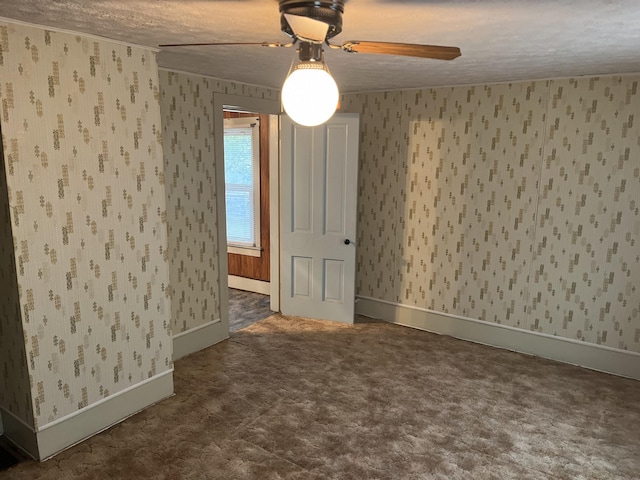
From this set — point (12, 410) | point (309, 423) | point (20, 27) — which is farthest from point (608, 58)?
point (12, 410)

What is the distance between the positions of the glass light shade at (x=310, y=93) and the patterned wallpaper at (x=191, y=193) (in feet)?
6.81

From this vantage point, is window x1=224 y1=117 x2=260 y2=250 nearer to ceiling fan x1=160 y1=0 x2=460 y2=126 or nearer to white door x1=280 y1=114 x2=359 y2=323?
white door x1=280 y1=114 x2=359 y2=323

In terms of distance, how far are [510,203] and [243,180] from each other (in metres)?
3.11

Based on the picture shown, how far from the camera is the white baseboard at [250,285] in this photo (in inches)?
223

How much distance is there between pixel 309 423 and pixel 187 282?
1569 mm

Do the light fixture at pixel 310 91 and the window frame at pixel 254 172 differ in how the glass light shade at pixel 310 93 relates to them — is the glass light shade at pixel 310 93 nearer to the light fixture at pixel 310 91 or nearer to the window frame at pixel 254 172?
the light fixture at pixel 310 91

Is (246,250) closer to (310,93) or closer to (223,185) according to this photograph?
(223,185)

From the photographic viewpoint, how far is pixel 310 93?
1.69 m

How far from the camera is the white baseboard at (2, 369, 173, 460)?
259 cm

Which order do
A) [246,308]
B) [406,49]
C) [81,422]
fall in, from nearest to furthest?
[406,49] → [81,422] → [246,308]

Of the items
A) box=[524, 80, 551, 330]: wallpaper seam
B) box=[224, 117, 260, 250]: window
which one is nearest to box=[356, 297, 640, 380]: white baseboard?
box=[524, 80, 551, 330]: wallpaper seam

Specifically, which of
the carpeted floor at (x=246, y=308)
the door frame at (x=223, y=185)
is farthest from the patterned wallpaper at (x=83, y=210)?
the carpeted floor at (x=246, y=308)

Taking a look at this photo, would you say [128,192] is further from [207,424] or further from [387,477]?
[387,477]

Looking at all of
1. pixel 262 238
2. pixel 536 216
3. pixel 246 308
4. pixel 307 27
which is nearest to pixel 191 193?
pixel 246 308
